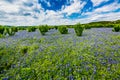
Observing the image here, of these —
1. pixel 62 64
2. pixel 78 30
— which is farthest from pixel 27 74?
pixel 78 30

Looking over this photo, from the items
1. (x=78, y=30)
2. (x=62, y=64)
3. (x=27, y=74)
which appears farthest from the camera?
(x=78, y=30)

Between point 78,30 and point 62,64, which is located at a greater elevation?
point 78,30

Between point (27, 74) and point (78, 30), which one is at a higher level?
point (78, 30)

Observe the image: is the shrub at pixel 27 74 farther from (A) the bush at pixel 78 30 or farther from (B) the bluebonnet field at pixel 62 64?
(A) the bush at pixel 78 30

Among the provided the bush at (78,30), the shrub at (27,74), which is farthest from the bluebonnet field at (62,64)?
the bush at (78,30)

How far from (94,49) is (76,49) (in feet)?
3.22

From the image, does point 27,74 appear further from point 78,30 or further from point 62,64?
point 78,30

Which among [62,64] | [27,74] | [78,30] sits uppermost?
[78,30]

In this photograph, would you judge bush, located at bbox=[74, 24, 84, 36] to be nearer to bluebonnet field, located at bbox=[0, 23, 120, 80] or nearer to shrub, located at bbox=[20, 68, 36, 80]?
bluebonnet field, located at bbox=[0, 23, 120, 80]

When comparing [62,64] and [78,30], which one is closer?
[62,64]

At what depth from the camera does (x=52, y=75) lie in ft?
18.6

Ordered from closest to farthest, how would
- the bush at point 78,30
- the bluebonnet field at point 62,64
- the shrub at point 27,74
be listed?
the bluebonnet field at point 62,64, the shrub at point 27,74, the bush at point 78,30

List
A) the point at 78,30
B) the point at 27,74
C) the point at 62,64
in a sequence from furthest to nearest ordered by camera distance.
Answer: the point at 78,30
the point at 62,64
the point at 27,74

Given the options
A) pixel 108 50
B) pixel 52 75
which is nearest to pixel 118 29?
pixel 108 50
